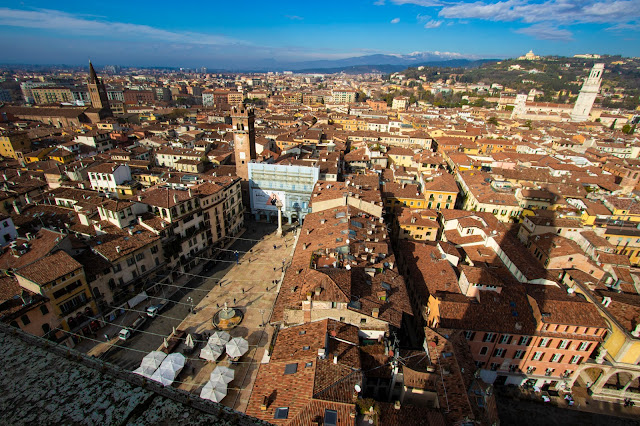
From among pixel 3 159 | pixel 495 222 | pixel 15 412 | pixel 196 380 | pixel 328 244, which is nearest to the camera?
pixel 15 412

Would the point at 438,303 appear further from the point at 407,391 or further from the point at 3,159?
the point at 3,159

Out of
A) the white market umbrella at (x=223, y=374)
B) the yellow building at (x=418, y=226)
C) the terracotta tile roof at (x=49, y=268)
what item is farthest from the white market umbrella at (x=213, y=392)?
the yellow building at (x=418, y=226)

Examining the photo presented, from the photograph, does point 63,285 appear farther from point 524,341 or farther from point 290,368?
point 524,341

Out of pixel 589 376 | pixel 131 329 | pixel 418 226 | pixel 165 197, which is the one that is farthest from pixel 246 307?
pixel 589 376

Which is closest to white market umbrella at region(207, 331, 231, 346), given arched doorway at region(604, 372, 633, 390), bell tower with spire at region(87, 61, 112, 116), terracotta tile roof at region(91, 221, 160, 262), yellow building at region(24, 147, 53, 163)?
terracotta tile roof at region(91, 221, 160, 262)

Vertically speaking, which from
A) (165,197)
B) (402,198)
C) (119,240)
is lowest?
(402,198)

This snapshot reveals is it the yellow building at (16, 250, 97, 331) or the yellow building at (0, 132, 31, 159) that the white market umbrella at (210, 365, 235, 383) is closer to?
the yellow building at (16, 250, 97, 331)

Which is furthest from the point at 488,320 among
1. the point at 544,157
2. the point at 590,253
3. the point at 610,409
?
the point at 544,157
